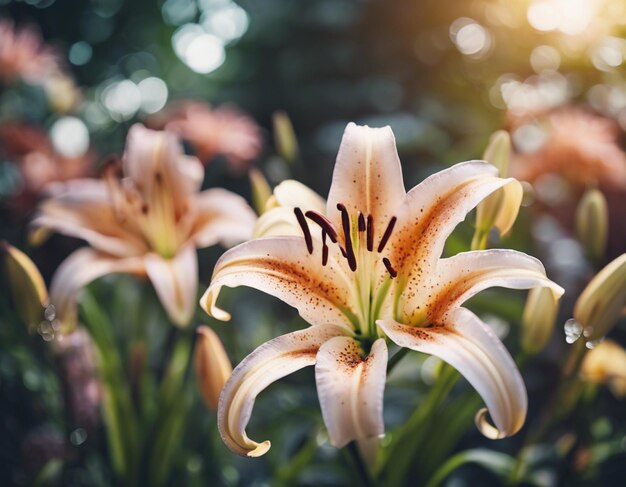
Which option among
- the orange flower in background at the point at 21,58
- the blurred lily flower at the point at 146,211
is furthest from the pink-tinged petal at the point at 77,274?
the orange flower in background at the point at 21,58

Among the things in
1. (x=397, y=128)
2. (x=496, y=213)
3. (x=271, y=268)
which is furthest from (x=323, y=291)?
(x=397, y=128)

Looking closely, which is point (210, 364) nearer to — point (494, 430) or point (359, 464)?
point (359, 464)

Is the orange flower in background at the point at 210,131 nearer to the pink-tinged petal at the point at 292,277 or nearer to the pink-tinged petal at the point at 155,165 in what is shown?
the pink-tinged petal at the point at 155,165

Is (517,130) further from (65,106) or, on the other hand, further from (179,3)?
(179,3)

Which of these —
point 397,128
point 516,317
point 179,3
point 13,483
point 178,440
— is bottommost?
point 13,483

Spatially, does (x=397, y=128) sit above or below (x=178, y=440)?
above

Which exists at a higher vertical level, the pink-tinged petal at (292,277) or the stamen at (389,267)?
the stamen at (389,267)

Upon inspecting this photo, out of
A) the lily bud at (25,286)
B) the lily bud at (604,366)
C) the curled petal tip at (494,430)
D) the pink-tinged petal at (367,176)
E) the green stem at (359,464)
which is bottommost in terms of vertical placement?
the green stem at (359,464)

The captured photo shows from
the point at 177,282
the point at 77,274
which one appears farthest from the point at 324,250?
the point at 77,274
